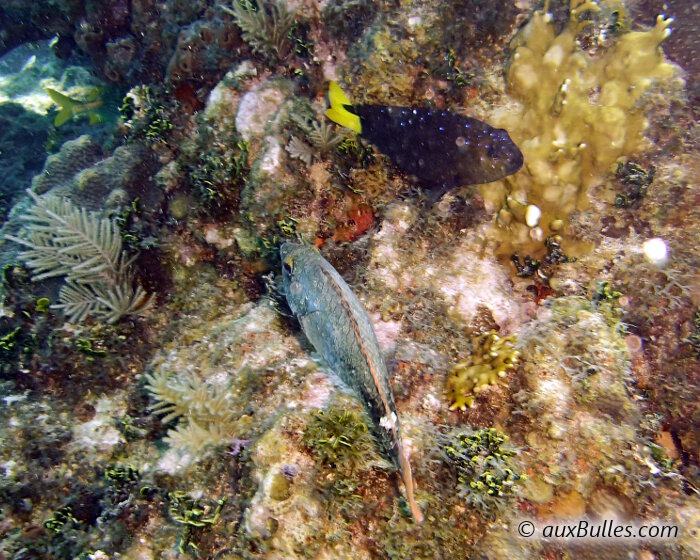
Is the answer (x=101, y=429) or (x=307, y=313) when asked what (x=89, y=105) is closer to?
(x=101, y=429)

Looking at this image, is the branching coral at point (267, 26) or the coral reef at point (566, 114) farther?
the branching coral at point (267, 26)

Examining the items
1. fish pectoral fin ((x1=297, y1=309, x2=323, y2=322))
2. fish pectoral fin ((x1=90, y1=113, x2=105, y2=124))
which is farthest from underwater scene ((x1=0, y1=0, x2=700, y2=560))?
fish pectoral fin ((x1=90, y1=113, x2=105, y2=124))

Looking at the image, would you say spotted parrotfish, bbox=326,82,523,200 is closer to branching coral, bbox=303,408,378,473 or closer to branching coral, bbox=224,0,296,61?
branching coral, bbox=224,0,296,61

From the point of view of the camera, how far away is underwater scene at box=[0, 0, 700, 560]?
2873 millimetres

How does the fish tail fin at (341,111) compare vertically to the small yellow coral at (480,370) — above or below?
above

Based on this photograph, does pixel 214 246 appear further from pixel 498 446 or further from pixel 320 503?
pixel 498 446

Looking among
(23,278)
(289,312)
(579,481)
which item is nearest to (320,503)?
(289,312)

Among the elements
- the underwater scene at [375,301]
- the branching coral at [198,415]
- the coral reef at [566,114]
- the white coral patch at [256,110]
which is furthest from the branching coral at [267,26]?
the branching coral at [198,415]

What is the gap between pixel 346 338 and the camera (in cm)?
265

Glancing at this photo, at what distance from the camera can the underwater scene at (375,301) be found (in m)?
2.87

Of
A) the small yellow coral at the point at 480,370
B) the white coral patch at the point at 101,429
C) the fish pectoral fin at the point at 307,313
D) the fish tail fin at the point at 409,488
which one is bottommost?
the white coral patch at the point at 101,429

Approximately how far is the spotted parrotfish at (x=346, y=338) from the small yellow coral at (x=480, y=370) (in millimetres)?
876

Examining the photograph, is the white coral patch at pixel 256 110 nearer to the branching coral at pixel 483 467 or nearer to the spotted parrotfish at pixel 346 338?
the spotted parrotfish at pixel 346 338

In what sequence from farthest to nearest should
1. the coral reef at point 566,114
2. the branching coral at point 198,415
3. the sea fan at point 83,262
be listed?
the coral reef at point 566,114
the sea fan at point 83,262
the branching coral at point 198,415
